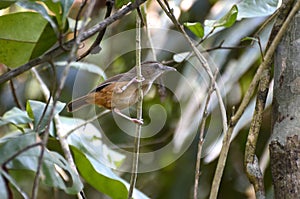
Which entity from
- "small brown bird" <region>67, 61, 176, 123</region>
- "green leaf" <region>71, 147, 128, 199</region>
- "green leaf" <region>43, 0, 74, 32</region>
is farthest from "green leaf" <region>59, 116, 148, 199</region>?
"green leaf" <region>43, 0, 74, 32</region>

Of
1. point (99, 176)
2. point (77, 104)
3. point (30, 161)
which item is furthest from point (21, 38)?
point (30, 161)

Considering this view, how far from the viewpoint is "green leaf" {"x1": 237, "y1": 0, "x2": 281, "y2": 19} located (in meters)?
1.04

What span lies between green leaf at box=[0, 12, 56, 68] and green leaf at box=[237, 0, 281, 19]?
345 mm

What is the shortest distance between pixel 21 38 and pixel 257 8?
42cm

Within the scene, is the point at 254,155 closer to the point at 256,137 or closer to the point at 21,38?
the point at 256,137

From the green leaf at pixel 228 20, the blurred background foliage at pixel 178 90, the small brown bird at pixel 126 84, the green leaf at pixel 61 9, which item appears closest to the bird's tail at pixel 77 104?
the small brown bird at pixel 126 84

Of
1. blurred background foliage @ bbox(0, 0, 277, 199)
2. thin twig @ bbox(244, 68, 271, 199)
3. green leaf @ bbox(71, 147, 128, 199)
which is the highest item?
thin twig @ bbox(244, 68, 271, 199)

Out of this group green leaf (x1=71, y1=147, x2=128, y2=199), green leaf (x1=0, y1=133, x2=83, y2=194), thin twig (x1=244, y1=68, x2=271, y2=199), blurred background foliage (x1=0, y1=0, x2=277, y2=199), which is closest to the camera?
green leaf (x1=0, y1=133, x2=83, y2=194)

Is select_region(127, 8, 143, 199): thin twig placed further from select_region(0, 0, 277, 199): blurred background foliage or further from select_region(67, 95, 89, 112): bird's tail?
select_region(0, 0, 277, 199): blurred background foliage

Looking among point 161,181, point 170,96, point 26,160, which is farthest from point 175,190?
point 26,160

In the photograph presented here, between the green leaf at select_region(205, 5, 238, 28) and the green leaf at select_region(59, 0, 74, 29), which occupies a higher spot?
the green leaf at select_region(59, 0, 74, 29)

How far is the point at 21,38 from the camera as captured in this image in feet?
3.26

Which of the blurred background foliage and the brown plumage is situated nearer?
the brown plumage

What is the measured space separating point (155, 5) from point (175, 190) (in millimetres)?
617
